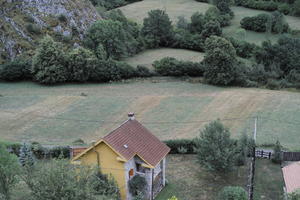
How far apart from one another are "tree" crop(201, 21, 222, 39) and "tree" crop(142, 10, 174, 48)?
19.7 ft

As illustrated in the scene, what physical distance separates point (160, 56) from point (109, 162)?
139 ft

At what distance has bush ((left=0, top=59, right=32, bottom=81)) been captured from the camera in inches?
1989

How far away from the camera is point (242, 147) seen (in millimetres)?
28281

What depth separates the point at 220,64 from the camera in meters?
50.5

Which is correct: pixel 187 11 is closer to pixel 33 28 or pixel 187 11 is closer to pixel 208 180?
pixel 33 28

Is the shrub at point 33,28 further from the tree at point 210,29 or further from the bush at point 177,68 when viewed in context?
the tree at point 210,29

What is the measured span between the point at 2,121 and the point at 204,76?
26710mm

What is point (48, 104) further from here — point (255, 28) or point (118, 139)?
point (255, 28)

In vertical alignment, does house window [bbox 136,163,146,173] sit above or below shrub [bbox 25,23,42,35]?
below

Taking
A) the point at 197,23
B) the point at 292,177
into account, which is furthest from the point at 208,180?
the point at 197,23

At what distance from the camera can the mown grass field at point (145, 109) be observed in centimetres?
3578

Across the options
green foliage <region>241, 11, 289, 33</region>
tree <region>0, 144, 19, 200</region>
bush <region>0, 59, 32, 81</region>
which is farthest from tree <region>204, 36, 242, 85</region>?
tree <region>0, 144, 19, 200</region>

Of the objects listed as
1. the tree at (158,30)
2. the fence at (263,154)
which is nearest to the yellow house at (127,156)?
the fence at (263,154)

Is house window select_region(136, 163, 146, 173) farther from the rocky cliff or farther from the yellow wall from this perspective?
the rocky cliff
